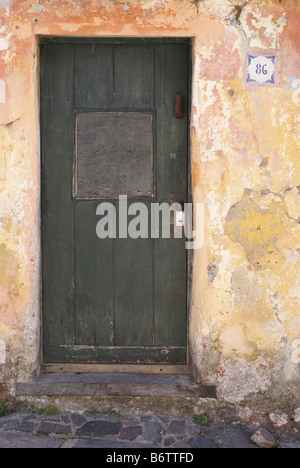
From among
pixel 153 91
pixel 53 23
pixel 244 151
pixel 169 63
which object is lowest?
pixel 244 151

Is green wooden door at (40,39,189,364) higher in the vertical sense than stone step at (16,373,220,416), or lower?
higher

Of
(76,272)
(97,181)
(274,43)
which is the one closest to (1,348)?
(76,272)

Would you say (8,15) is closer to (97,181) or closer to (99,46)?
(99,46)

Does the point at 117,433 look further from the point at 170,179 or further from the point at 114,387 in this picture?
the point at 170,179

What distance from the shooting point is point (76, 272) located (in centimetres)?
296

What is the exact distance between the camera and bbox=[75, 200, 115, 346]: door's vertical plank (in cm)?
295

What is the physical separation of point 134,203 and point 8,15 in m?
1.36

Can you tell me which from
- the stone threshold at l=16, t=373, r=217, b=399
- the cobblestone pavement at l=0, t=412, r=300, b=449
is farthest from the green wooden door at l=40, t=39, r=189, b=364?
the cobblestone pavement at l=0, t=412, r=300, b=449

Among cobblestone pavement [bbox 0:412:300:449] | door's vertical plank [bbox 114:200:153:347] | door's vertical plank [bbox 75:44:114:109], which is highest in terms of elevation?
door's vertical plank [bbox 75:44:114:109]

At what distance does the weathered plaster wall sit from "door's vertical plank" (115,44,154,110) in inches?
7.4

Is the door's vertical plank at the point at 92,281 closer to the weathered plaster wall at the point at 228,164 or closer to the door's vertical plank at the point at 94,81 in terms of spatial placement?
the weathered plaster wall at the point at 228,164

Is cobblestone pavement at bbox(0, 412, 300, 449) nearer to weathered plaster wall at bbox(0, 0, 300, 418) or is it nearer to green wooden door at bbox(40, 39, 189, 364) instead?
weathered plaster wall at bbox(0, 0, 300, 418)

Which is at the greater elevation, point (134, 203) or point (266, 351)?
point (134, 203)

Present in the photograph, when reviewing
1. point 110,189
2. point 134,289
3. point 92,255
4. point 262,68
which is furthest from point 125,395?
point 262,68
